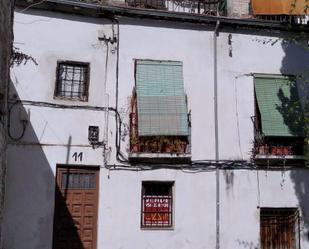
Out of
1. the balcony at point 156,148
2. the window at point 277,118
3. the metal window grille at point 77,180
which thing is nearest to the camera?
the metal window grille at point 77,180

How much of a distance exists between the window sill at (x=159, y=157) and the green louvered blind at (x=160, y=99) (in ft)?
1.57

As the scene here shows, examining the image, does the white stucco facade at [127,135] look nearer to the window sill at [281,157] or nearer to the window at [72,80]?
the window at [72,80]

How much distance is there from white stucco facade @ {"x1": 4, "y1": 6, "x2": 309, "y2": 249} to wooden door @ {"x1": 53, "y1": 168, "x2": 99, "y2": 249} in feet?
0.75

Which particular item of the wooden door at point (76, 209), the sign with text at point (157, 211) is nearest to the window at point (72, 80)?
the wooden door at point (76, 209)

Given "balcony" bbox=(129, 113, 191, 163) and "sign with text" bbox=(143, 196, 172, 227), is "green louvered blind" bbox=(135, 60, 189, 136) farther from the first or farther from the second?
"sign with text" bbox=(143, 196, 172, 227)

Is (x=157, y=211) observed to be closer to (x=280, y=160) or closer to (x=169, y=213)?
(x=169, y=213)

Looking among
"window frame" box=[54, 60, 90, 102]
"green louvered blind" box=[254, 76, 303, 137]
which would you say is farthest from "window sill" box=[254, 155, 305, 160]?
"window frame" box=[54, 60, 90, 102]

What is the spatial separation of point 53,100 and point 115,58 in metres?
1.82

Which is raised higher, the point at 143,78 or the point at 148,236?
the point at 143,78

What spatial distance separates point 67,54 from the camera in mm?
12164

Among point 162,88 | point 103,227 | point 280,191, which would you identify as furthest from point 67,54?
point 280,191

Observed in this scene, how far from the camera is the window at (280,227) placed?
13.0 metres

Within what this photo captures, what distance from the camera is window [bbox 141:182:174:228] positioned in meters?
12.3

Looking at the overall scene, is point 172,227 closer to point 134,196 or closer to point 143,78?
point 134,196
